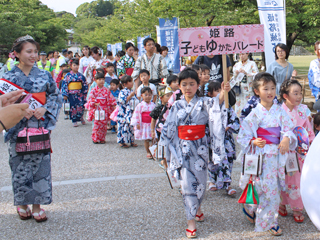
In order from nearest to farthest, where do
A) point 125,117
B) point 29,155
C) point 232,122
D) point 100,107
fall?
1. point 29,155
2. point 232,122
3. point 125,117
4. point 100,107

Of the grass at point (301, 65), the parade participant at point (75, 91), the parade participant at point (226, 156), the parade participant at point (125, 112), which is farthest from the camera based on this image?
the grass at point (301, 65)

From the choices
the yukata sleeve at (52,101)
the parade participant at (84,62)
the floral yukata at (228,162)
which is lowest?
the floral yukata at (228,162)

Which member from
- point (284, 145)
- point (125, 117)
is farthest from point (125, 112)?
point (284, 145)

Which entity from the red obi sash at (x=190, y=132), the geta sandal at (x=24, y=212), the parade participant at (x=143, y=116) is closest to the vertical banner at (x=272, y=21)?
the parade participant at (x=143, y=116)

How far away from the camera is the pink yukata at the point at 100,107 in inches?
297

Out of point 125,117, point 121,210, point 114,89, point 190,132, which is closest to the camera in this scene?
point 190,132

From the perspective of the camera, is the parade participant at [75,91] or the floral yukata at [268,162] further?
the parade participant at [75,91]

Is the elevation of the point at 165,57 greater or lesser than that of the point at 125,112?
greater

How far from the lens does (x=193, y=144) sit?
3447 millimetres

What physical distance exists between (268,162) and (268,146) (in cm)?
16

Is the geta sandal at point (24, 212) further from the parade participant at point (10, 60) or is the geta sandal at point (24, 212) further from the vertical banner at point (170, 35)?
the vertical banner at point (170, 35)

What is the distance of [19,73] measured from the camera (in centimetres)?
363

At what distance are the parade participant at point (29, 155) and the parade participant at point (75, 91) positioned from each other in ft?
19.1

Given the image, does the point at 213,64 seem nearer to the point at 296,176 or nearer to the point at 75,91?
the point at 296,176
